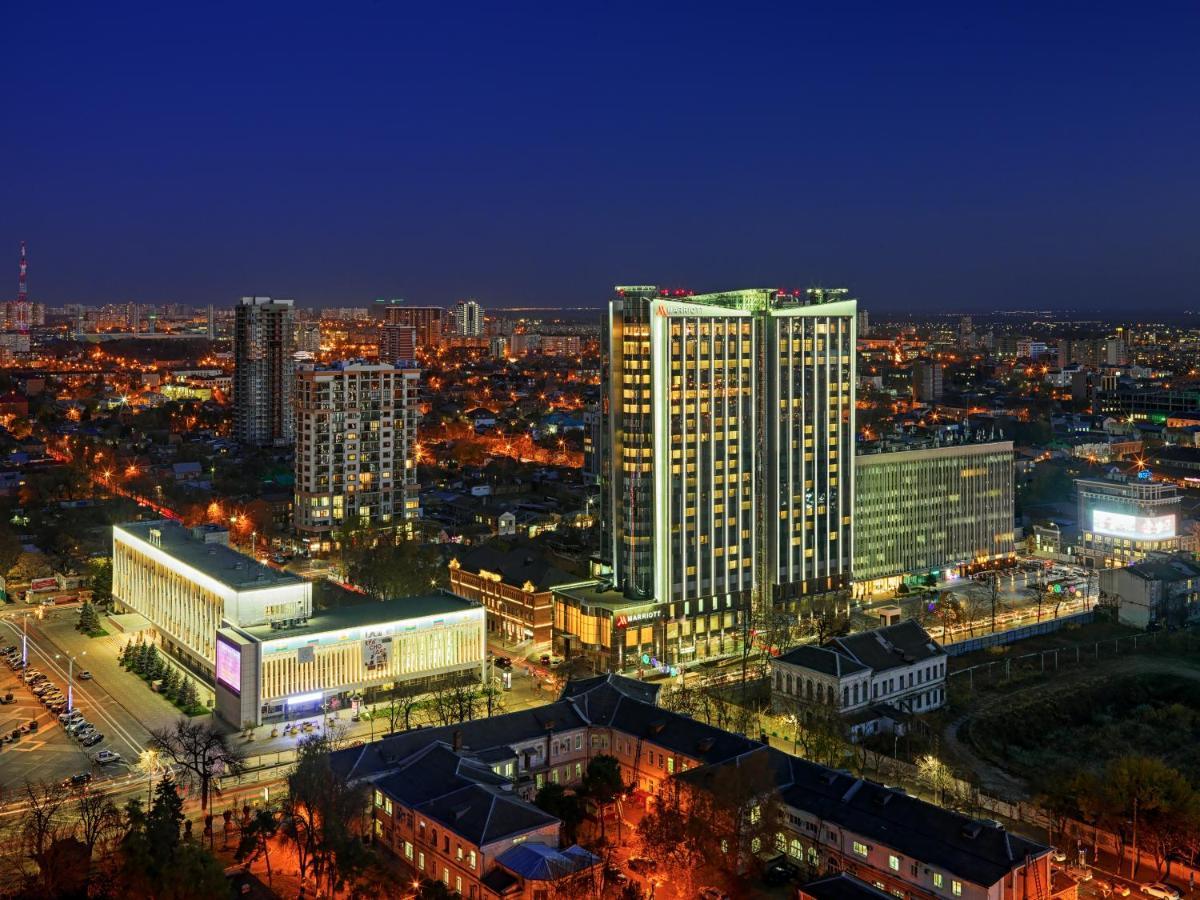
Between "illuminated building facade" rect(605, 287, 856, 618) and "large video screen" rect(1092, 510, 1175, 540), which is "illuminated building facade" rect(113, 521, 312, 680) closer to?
"illuminated building facade" rect(605, 287, 856, 618)

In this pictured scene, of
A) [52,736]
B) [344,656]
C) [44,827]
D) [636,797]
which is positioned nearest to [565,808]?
[636,797]

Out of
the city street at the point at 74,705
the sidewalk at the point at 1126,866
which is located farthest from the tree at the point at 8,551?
the sidewalk at the point at 1126,866

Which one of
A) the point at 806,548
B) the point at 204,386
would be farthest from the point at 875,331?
the point at 806,548

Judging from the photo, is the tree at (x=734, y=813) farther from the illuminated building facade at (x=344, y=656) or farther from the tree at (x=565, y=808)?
the illuminated building facade at (x=344, y=656)

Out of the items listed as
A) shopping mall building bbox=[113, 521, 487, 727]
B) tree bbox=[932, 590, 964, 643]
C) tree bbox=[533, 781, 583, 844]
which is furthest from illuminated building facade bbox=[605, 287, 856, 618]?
tree bbox=[533, 781, 583, 844]

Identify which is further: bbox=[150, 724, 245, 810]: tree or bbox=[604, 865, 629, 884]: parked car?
bbox=[150, 724, 245, 810]: tree

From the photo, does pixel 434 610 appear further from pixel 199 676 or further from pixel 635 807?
pixel 635 807
